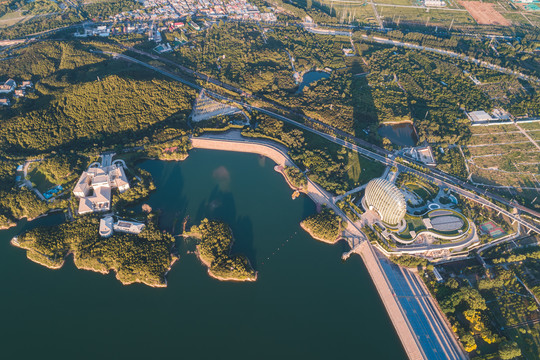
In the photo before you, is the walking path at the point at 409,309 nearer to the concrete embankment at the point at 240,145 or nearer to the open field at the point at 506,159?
the concrete embankment at the point at 240,145

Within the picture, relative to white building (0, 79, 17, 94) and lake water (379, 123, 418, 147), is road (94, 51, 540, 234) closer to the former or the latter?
lake water (379, 123, 418, 147)

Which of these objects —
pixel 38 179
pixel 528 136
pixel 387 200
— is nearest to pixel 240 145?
pixel 387 200

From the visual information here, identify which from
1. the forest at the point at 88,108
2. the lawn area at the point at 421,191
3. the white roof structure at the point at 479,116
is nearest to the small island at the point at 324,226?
the lawn area at the point at 421,191

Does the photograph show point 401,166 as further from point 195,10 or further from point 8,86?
point 195,10

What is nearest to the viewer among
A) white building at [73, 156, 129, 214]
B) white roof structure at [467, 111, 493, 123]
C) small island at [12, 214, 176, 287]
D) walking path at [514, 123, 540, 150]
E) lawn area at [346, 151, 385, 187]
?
small island at [12, 214, 176, 287]

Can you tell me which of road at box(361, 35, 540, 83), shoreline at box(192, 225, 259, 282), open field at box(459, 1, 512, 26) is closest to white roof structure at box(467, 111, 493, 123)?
road at box(361, 35, 540, 83)
